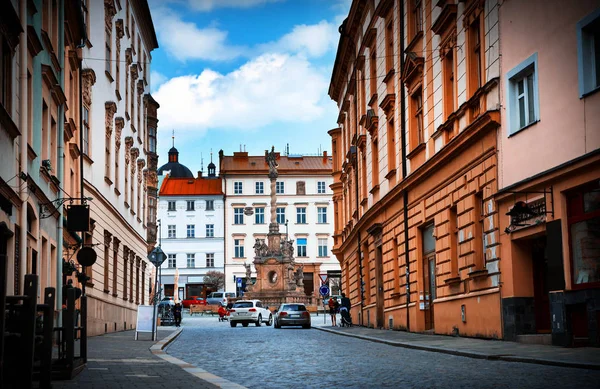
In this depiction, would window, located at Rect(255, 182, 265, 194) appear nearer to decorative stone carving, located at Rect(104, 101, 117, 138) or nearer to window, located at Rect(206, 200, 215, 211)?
window, located at Rect(206, 200, 215, 211)

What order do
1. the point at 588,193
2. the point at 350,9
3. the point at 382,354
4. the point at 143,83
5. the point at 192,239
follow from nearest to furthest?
the point at 588,193
the point at 382,354
the point at 350,9
the point at 143,83
the point at 192,239

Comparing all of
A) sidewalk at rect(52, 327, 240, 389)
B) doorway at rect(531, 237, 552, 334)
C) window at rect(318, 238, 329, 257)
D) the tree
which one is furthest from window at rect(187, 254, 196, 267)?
doorway at rect(531, 237, 552, 334)

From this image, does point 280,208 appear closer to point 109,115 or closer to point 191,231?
point 191,231

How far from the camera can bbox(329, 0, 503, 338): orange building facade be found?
2269cm

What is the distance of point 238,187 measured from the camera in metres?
110

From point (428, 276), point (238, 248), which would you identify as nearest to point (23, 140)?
point (428, 276)

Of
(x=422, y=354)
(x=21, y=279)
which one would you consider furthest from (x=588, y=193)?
(x=21, y=279)

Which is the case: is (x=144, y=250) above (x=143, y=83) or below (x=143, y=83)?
below

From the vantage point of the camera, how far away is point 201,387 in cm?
1196

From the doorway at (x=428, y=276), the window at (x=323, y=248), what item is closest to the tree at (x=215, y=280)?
the window at (x=323, y=248)

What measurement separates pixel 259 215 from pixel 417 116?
261 feet

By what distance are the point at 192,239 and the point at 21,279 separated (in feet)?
299

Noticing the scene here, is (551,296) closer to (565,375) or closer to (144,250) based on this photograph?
(565,375)

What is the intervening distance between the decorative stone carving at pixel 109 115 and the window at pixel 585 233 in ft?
75.0
